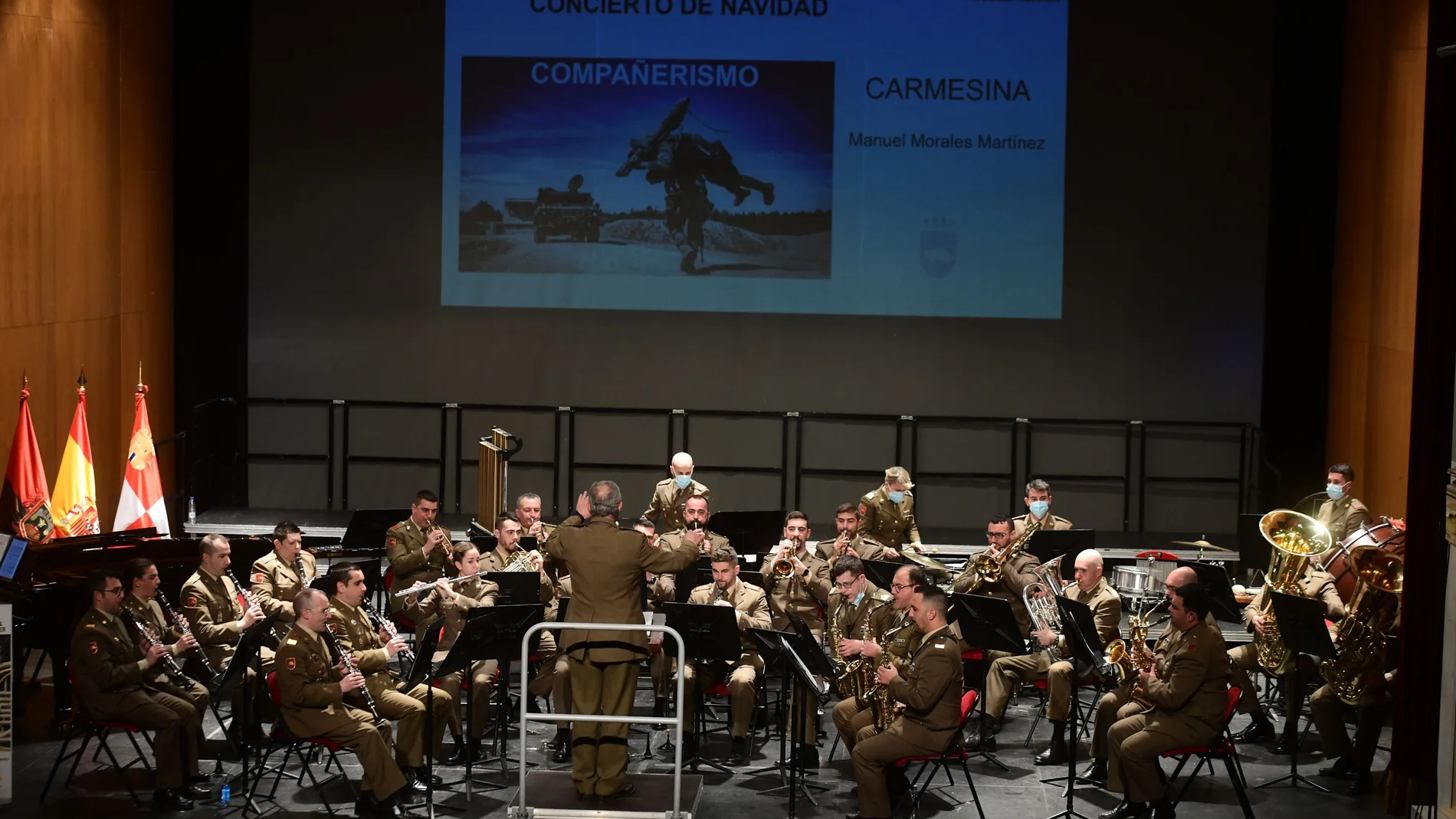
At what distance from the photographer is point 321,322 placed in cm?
1462

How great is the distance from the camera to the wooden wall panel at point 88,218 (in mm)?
10930

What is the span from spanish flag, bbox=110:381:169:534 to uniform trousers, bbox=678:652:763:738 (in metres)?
4.76

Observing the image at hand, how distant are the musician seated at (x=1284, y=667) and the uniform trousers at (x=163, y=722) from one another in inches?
223

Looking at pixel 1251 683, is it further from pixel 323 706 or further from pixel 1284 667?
pixel 323 706

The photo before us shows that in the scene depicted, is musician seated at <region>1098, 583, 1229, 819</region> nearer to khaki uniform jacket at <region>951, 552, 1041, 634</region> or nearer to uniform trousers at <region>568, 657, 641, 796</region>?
khaki uniform jacket at <region>951, 552, 1041, 634</region>

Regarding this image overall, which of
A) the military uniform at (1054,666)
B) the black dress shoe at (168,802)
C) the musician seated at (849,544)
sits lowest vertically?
the black dress shoe at (168,802)

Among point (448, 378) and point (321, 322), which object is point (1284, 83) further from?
point (321, 322)

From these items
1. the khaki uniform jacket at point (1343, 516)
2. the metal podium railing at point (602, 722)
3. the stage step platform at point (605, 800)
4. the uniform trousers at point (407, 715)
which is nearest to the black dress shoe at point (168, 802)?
the uniform trousers at point (407, 715)

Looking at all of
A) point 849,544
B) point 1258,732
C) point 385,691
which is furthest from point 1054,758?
point 385,691

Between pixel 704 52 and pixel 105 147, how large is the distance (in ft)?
16.4

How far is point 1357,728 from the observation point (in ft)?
28.8

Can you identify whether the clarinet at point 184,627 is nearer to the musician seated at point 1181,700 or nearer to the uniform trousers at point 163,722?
the uniform trousers at point 163,722

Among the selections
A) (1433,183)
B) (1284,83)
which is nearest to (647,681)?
(1433,183)

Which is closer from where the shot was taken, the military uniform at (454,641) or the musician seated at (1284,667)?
the military uniform at (454,641)
